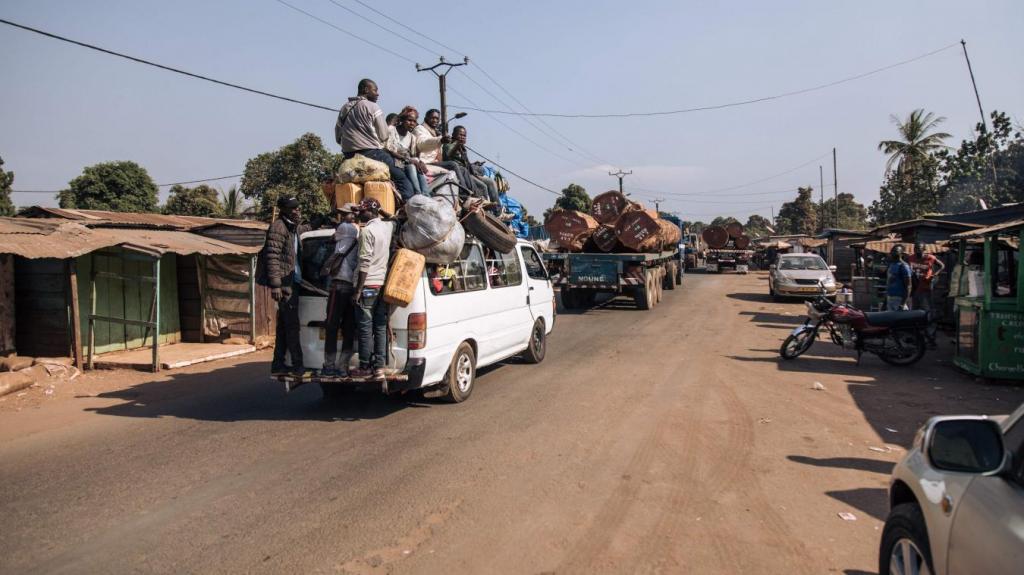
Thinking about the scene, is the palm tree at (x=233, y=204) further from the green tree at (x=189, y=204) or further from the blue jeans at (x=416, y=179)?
the blue jeans at (x=416, y=179)

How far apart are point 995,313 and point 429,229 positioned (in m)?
7.56

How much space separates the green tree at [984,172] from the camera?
82.7 feet

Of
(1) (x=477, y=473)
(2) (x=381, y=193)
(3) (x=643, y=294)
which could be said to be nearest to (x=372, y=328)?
(2) (x=381, y=193)

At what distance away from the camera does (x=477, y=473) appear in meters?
5.02

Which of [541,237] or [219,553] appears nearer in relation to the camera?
[219,553]

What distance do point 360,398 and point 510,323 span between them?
2.22 m

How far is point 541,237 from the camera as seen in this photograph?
96.5ft

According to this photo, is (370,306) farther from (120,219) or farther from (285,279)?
(120,219)

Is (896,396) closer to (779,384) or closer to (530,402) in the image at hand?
(779,384)

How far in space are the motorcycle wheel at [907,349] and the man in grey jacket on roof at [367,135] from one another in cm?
778

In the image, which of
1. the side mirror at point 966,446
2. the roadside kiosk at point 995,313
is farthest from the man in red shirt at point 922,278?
the side mirror at point 966,446

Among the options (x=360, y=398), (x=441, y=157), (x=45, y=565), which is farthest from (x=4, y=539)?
(x=441, y=157)

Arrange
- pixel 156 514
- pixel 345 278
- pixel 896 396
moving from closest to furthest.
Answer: pixel 156 514 < pixel 345 278 < pixel 896 396

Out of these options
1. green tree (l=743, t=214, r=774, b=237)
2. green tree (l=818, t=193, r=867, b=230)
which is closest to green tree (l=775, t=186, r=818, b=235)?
green tree (l=818, t=193, r=867, b=230)
